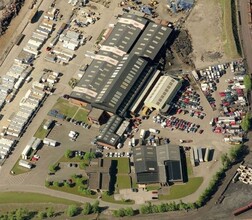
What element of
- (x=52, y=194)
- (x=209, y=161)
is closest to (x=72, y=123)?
(x=52, y=194)

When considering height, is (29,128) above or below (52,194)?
above

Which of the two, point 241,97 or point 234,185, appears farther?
point 241,97

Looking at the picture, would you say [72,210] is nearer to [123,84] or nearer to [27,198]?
[27,198]

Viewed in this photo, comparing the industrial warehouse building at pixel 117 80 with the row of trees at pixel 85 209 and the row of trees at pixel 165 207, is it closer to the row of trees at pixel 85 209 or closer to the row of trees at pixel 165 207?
the row of trees at pixel 85 209

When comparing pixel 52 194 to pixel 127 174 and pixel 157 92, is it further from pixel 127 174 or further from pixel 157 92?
pixel 157 92

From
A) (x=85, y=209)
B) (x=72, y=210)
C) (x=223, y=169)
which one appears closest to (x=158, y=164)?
(x=223, y=169)

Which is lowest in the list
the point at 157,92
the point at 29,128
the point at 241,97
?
the point at 29,128
